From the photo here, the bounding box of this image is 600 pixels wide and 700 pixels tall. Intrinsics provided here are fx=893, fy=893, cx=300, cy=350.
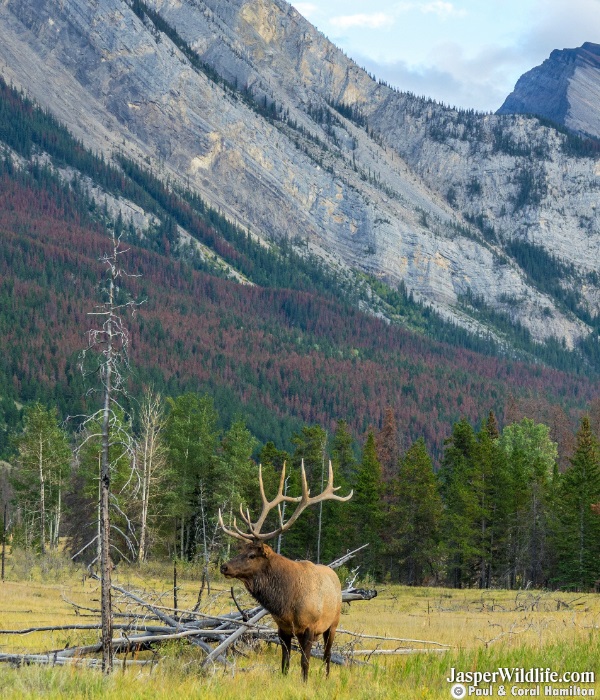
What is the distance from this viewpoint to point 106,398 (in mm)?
13820

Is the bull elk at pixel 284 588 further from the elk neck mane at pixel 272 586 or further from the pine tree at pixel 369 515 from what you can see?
the pine tree at pixel 369 515

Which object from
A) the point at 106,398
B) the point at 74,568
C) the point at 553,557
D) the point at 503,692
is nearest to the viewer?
the point at 503,692

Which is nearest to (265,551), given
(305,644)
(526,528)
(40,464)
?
(305,644)

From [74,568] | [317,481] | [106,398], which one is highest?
[106,398]

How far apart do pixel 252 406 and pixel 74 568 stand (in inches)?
3964

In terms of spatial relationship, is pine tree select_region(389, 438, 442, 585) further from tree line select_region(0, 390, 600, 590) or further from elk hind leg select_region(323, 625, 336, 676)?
elk hind leg select_region(323, 625, 336, 676)

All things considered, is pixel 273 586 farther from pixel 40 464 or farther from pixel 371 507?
pixel 40 464

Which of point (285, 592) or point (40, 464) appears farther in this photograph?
point (40, 464)

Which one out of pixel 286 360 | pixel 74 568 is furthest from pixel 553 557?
pixel 286 360

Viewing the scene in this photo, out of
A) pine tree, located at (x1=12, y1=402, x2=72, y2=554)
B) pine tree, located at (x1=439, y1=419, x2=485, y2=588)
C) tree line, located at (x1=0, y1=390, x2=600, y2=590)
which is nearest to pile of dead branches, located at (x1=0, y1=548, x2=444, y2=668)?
tree line, located at (x1=0, y1=390, x2=600, y2=590)

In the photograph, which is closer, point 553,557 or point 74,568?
point 74,568

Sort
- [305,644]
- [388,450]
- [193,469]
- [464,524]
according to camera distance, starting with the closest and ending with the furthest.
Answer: [305,644], [464,524], [193,469], [388,450]

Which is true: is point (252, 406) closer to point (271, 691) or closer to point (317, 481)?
point (317, 481)

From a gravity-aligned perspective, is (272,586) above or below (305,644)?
above
